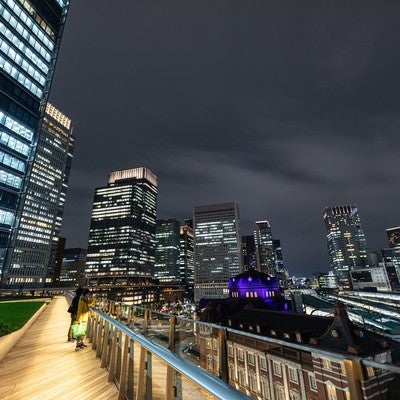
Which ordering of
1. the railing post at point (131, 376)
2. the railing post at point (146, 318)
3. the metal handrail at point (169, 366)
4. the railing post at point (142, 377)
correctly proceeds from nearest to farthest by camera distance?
the metal handrail at point (169, 366)
the railing post at point (142, 377)
the railing post at point (131, 376)
the railing post at point (146, 318)

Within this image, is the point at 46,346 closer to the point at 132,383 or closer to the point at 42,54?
the point at 132,383

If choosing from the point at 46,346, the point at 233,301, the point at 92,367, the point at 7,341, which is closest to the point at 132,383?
the point at 92,367

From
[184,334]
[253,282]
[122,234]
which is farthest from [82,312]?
[122,234]

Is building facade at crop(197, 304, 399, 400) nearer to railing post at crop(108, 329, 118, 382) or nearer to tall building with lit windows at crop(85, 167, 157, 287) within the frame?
railing post at crop(108, 329, 118, 382)

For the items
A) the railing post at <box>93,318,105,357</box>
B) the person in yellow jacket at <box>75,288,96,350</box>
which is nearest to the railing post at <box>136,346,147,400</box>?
the railing post at <box>93,318,105,357</box>

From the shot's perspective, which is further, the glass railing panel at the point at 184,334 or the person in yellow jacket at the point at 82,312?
the person in yellow jacket at the point at 82,312

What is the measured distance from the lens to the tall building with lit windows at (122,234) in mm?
141000

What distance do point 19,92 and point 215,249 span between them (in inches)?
5691

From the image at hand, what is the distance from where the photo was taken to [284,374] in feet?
7.38

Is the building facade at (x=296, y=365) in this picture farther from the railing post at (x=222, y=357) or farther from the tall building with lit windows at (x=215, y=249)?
the tall building with lit windows at (x=215, y=249)

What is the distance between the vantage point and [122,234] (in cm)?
14712

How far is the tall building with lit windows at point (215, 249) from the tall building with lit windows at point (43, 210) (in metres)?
89.1

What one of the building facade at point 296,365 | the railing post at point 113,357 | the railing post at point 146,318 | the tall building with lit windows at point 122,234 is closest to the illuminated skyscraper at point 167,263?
the tall building with lit windows at point 122,234

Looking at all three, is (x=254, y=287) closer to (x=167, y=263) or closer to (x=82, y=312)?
(x=82, y=312)
